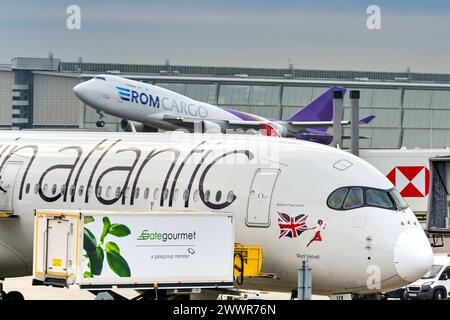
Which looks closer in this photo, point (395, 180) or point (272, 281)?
point (272, 281)

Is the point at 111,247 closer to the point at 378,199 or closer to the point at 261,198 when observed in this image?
the point at 261,198

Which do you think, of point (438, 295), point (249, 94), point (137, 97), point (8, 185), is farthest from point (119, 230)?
point (249, 94)

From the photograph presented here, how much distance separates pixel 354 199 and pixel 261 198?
6.63 ft

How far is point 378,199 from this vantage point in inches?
965

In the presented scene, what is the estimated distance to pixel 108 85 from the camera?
86.0m

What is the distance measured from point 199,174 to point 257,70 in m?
105

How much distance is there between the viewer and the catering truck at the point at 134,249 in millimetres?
22281

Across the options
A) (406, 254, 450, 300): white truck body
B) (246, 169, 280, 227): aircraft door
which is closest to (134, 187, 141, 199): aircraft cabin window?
(246, 169, 280, 227): aircraft door

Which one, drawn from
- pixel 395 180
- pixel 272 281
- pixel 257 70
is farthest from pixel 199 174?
pixel 257 70

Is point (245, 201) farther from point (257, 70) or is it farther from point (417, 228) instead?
point (257, 70)

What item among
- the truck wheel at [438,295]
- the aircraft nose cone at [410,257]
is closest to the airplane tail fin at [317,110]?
the truck wheel at [438,295]

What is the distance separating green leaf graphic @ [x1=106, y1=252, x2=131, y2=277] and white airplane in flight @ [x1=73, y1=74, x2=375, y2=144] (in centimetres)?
5321

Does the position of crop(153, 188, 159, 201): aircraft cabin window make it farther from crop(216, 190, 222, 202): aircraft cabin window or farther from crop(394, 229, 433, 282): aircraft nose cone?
crop(394, 229, 433, 282): aircraft nose cone

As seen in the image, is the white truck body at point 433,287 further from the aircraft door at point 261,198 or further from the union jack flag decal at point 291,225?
the union jack flag decal at point 291,225
